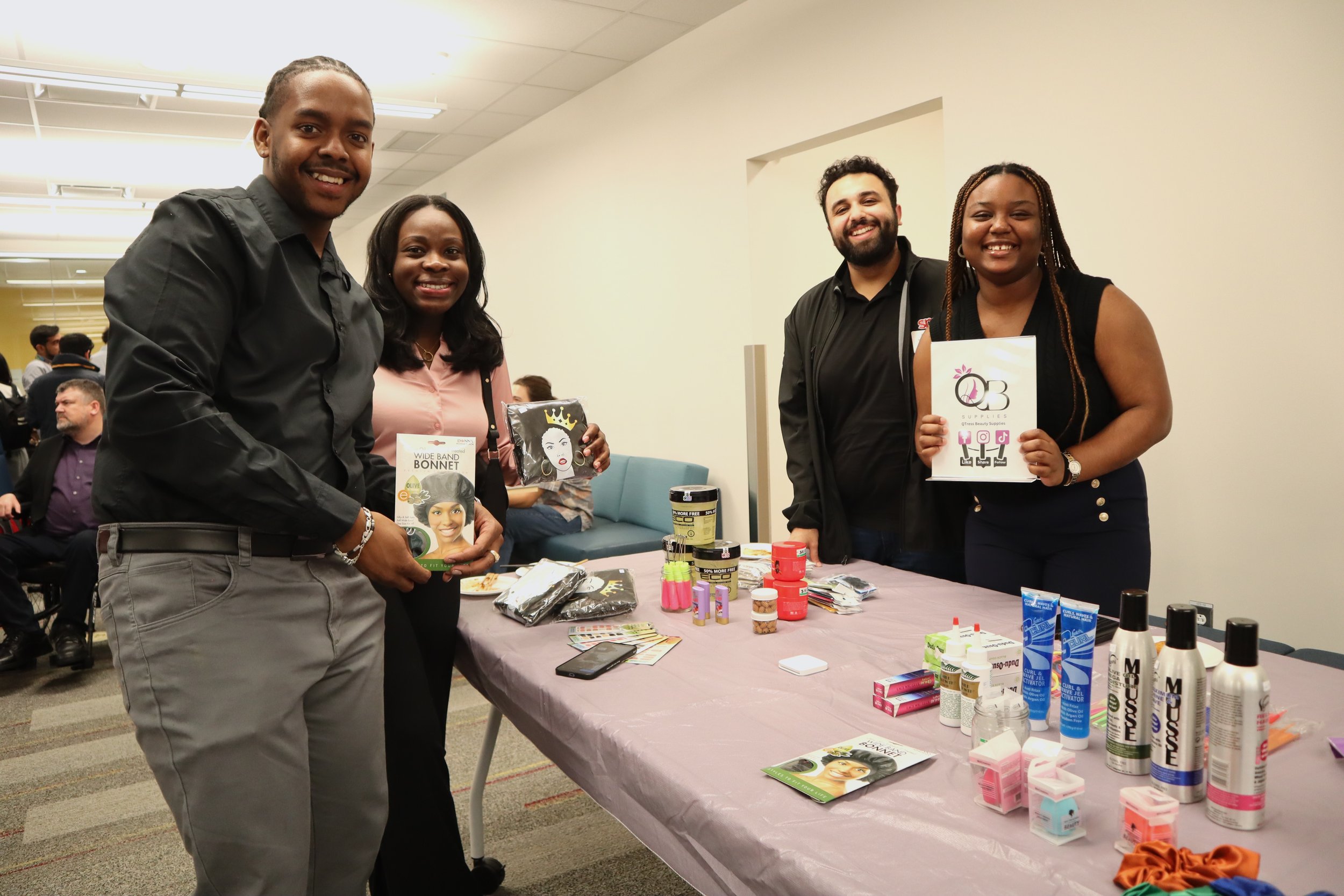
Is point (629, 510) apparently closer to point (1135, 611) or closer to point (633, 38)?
point (633, 38)

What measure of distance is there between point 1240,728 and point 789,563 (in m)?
0.99

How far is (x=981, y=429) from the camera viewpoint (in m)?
1.91

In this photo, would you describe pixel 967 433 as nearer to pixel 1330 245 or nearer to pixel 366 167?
pixel 366 167

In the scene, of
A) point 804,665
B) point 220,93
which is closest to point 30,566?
point 220,93

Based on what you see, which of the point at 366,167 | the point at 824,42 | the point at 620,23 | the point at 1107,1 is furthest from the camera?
the point at 620,23

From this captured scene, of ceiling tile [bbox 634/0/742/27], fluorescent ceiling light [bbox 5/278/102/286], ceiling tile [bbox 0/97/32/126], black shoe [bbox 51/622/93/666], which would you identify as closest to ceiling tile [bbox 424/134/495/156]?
ceiling tile [bbox 0/97/32/126]

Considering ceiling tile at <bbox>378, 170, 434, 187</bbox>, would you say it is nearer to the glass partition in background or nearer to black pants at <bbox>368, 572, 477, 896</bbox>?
the glass partition in background

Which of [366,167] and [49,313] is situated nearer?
[366,167]

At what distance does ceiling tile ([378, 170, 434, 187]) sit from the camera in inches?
345

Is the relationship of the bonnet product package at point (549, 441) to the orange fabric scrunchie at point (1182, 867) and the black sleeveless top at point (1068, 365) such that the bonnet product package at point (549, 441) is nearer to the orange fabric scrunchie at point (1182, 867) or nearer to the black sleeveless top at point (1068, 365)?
→ the black sleeveless top at point (1068, 365)

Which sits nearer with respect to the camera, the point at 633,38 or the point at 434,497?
the point at 434,497

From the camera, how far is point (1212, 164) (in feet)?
9.32

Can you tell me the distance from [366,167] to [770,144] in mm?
3521

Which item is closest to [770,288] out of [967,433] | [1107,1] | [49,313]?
[1107,1]
